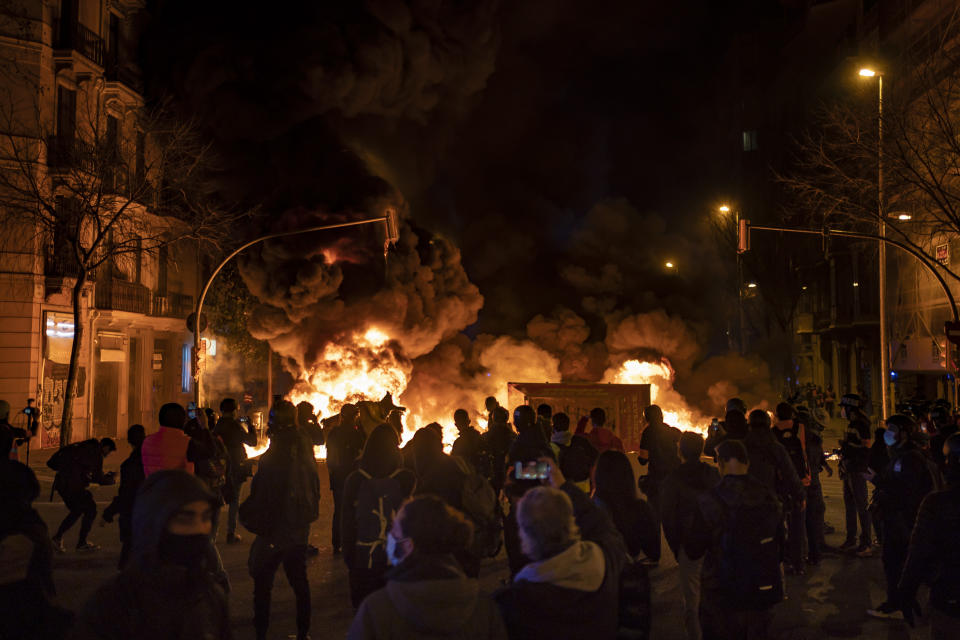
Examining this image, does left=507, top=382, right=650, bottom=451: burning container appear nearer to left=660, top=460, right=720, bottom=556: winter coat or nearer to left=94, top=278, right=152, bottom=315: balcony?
left=94, top=278, right=152, bottom=315: balcony

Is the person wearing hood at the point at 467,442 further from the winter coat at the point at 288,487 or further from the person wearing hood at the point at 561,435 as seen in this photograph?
the winter coat at the point at 288,487

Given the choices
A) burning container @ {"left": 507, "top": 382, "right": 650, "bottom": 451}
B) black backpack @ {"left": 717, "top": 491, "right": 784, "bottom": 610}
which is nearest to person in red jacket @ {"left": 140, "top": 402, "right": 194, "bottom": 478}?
black backpack @ {"left": 717, "top": 491, "right": 784, "bottom": 610}

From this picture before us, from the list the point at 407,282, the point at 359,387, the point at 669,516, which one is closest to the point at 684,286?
the point at 407,282

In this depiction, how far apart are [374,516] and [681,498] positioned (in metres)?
2.09

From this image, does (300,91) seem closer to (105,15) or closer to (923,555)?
(105,15)

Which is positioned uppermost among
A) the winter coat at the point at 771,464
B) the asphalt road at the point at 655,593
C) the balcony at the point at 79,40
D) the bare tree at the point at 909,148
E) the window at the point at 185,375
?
the balcony at the point at 79,40

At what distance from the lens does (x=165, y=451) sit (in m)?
6.45

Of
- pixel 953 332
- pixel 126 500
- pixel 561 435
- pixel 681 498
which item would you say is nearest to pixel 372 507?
pixel 681 498

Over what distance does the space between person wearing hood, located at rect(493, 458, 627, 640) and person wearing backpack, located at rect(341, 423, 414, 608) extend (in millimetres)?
2316

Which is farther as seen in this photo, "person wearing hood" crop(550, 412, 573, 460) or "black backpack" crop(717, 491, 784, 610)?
"person wearing hood" crop(550, 412, 573, 460)

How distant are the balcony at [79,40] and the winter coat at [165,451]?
2060 cm

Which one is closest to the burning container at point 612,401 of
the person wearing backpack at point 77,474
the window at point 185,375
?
the person wearing backpack at point 77,474

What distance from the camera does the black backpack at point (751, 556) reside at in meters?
4.33

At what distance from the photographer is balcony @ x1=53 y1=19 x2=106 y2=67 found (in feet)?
75.4
